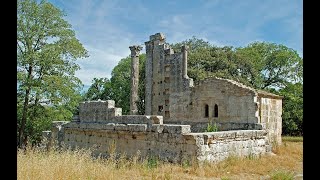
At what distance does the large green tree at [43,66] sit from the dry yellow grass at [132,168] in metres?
13.6

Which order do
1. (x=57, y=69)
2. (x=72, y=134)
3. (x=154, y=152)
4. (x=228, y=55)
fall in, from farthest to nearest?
1. (x=228, y=55)
2. (x=57, y=69)
3. (x=72, y=134)
4. (x=154, y=152)

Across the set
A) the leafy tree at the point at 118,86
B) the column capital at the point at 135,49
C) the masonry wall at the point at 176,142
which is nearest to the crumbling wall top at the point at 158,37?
the column capital at the point at 135,49

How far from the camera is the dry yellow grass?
25.3 ft

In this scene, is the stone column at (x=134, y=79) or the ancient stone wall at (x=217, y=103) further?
the stone column at (x=134, y=79)

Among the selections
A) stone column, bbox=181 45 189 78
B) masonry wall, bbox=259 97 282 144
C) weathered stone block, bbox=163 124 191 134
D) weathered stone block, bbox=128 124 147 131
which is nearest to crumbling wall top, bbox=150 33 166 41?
stone column, bbox=181 45 189 78

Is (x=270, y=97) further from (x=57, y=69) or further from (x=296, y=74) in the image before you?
(x=296, y=74)

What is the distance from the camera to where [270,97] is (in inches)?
816

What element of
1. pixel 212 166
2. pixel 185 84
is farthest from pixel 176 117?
pixel 212 166

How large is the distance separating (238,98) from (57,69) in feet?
45.5

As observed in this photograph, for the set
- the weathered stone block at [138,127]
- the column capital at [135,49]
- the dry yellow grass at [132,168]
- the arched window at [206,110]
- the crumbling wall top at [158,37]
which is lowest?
the dry yellow grass at [132,168]

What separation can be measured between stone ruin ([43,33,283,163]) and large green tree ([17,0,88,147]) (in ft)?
15.6

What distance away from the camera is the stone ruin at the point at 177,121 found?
38.2 feet

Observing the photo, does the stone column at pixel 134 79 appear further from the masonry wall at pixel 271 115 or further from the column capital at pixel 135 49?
the masonry wall at pixel 271 115

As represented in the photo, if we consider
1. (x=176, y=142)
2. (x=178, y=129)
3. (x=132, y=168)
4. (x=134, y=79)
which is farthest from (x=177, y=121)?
(x=132, y=168)
